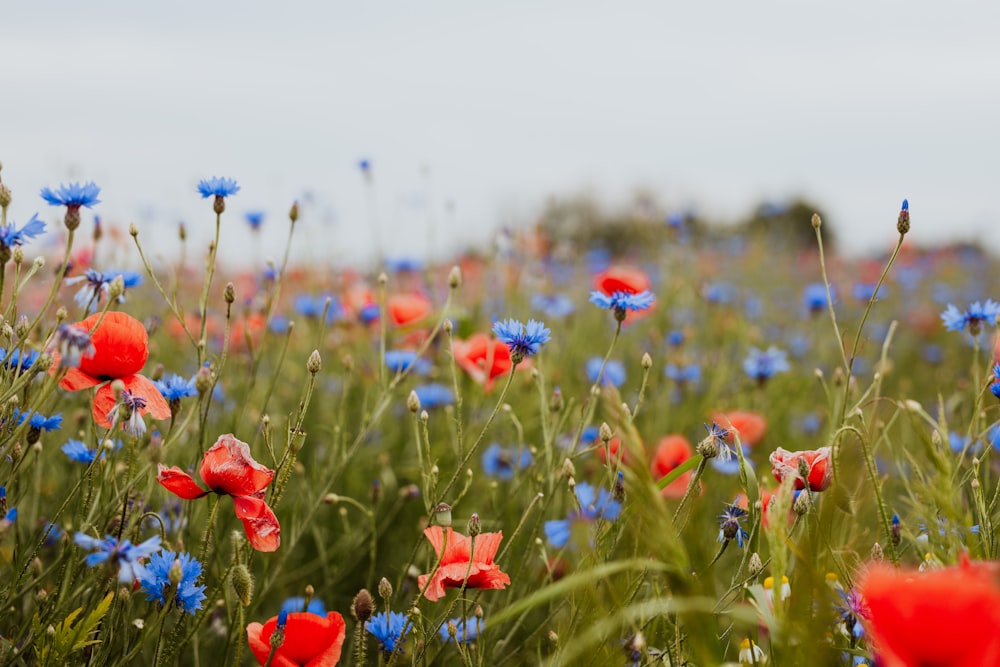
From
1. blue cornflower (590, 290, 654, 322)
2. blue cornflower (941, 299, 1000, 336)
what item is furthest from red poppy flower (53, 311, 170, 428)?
blue cornflower (941, 299, 1000, 336)

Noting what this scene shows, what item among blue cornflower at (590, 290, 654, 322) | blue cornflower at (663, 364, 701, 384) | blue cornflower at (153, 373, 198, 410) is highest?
blue cornflower at (590, 290, 654, 322)

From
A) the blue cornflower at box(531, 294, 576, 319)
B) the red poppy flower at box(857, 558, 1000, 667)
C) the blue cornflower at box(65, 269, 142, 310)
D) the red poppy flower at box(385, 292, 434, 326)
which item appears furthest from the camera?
the blue cornflower at box(531, 294, 576, 319)

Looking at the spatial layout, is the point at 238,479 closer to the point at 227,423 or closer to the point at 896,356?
the point at 227,423

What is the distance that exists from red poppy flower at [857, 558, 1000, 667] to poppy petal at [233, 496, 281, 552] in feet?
1.98

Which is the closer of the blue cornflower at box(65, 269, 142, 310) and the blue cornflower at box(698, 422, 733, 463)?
the blue cornflower at box(698, 422, 733, 463)

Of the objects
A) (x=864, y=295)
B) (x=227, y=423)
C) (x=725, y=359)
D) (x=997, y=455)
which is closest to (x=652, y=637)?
(x=227, y=423)

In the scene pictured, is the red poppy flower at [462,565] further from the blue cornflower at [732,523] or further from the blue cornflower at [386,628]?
the blue cornflower at [732,523]

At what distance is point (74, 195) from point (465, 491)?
60 cm

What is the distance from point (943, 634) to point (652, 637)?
0.60 m

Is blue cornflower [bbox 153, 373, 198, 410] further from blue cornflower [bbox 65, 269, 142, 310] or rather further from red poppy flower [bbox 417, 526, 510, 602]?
red poppy flower [bbox 417, 526, 510, 602]

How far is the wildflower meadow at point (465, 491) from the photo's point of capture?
0.75 meters

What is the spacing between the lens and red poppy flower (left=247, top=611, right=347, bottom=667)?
36.6 inches

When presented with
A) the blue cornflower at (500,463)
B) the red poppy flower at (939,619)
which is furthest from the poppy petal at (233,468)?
the blue cornflower at (500,463)

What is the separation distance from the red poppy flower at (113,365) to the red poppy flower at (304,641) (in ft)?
0.90
